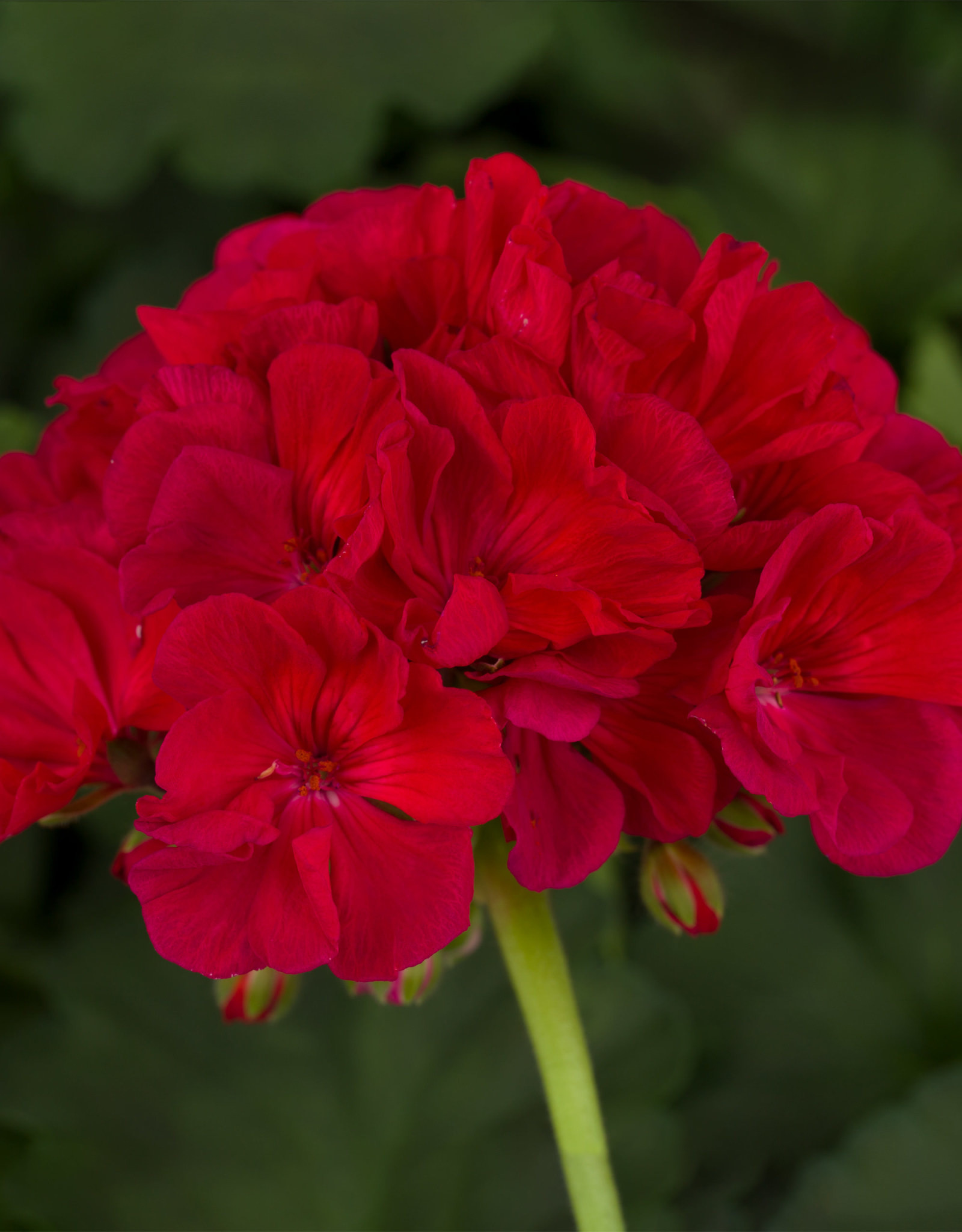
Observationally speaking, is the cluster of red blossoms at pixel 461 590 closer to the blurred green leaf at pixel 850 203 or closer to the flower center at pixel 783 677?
the flower center at pixel 783 677

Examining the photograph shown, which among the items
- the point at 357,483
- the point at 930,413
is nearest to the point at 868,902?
the point at 930,413

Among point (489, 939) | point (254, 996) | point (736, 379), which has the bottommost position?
point (489, 939)

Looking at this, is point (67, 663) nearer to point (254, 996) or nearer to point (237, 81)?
point (254, 996)

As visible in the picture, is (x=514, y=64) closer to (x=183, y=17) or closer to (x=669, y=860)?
(x=183, y=17)

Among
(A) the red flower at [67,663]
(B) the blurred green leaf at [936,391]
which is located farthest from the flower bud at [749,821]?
(B) the blurred green leaf at [936,391]

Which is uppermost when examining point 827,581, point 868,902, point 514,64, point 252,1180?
point 827,581

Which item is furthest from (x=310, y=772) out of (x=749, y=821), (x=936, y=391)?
(x=936, y=391)

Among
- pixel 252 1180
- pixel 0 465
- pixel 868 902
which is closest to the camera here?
pixel 0 465
